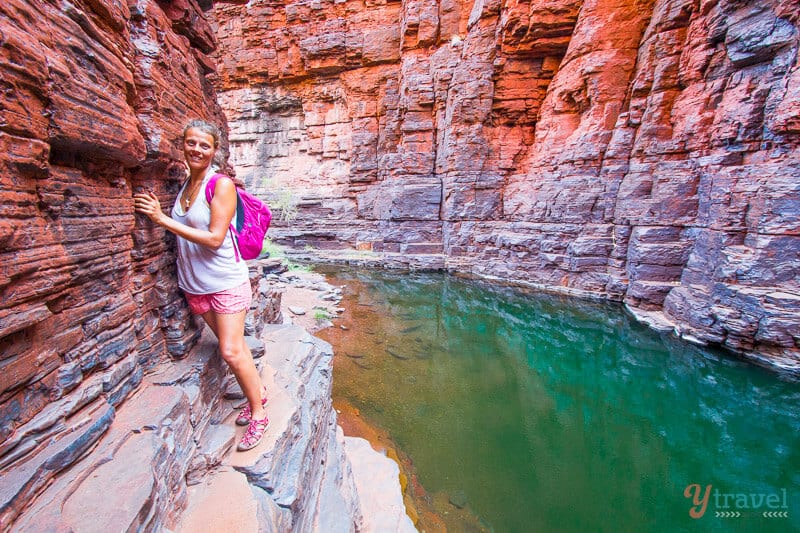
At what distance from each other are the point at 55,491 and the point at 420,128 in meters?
15.1

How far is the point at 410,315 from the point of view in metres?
8.95

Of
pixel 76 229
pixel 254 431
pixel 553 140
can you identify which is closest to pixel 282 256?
pixel 553 140

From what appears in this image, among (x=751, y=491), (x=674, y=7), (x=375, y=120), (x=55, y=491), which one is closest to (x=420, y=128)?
(x=375, y=120)

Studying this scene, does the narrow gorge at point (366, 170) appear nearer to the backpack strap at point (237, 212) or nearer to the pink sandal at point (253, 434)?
the pink sandal at point (253, 434)

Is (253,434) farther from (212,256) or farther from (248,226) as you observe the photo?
(248,226)

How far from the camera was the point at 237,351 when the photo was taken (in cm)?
226

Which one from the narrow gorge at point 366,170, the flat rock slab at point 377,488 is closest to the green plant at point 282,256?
the narrow gorge at point 366,170

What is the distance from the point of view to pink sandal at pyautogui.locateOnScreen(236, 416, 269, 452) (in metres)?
2.29

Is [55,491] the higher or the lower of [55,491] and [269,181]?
the lower

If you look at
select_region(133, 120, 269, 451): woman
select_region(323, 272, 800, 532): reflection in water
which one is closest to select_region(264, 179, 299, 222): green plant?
select_region(323, 272, 800, 532): reflection in water

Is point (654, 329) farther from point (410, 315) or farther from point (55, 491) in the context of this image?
point (55, 491)

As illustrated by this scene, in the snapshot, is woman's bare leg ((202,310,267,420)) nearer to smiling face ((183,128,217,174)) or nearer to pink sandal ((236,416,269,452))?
pink sandal ((236,416,269,452))

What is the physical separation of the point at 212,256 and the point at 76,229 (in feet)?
2.08

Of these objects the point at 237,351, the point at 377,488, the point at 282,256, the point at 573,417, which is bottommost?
the point at 573,417
